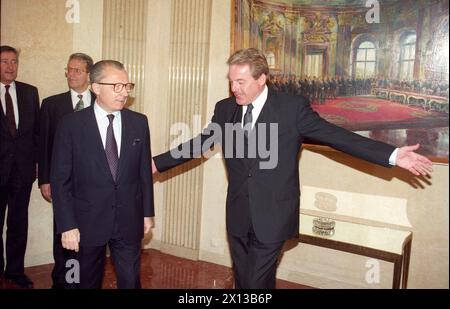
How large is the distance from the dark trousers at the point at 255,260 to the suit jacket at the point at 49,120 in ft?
5.25

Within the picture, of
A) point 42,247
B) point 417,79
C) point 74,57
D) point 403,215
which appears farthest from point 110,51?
point 403,215

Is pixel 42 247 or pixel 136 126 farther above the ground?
pixel 136 126

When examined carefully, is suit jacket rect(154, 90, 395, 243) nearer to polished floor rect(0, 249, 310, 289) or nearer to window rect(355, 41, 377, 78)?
window rect(355, 41, 377, 78)

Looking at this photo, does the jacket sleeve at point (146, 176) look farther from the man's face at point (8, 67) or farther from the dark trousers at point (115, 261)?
the man's face at point (8, 67)

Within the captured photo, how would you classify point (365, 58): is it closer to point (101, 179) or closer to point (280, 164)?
point (280, 164)

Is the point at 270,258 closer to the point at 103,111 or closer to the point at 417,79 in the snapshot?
the point at 103,111

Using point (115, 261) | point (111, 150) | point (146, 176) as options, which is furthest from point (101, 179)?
point (115, 261)

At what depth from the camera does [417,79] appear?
346 cm

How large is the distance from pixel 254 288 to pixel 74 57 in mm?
2215

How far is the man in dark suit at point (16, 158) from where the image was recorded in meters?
3.40

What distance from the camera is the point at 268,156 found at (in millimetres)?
2994

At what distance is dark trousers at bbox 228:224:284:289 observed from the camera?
9.77ft
